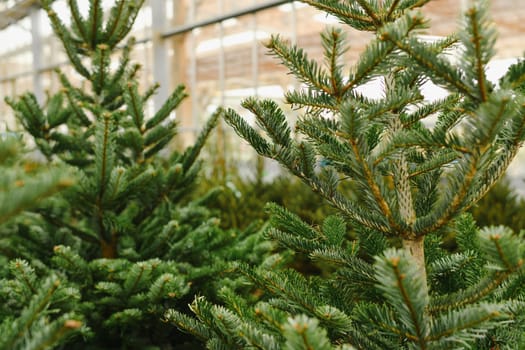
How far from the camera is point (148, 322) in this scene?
1.71 m

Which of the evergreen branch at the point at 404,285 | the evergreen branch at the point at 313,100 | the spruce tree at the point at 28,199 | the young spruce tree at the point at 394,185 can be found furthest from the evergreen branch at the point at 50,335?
the evergreen branch at the point at 313,100

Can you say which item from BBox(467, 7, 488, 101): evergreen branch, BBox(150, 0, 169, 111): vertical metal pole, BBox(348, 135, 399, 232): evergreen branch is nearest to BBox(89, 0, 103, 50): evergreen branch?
BBox(348, 135, 399, 232): evergreen branch

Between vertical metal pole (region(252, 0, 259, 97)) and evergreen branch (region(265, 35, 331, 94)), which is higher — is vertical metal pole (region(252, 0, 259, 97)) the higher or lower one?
the higher one

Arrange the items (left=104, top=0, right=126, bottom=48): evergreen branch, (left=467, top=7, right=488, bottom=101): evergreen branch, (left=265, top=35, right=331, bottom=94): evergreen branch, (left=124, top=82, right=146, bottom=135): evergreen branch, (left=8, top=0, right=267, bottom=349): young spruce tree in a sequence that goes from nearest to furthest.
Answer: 1. (left=467, top=7, right=488, bottom=101): evergreen branch
2. (left=265, top=35, right=331, bottom=94): evergreen branch
3. (left=8, top=0, right=267, bottom=349): young spruce tree
4. (left=124, top=82, right=146, bottom=135): evergreen branch
5. (left=104, top=0, right=126, bottom=48): evergreen branch

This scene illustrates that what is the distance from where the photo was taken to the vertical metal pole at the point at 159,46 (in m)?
6.02

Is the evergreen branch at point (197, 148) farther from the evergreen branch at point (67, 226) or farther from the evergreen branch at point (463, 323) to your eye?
the evergreen branch at point (463, 323)

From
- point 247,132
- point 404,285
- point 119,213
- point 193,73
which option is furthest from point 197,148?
point 193,73

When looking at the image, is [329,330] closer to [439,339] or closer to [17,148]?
[439,339]

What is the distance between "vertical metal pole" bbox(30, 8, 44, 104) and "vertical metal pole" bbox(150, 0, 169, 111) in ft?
16.6

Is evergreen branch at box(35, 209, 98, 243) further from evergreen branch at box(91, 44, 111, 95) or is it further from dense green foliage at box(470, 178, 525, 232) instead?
dense green foliage at box(470, 178, 525, 232)

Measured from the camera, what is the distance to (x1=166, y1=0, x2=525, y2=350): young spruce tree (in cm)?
68

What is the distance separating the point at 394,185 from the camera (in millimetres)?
943

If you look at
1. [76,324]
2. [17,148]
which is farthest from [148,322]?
[17,148]

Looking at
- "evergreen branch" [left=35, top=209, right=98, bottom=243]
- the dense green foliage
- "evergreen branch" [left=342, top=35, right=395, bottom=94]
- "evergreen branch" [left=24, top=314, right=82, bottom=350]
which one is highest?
"evergreen branch" [left=342, top=35, right=395, bottom=94]
